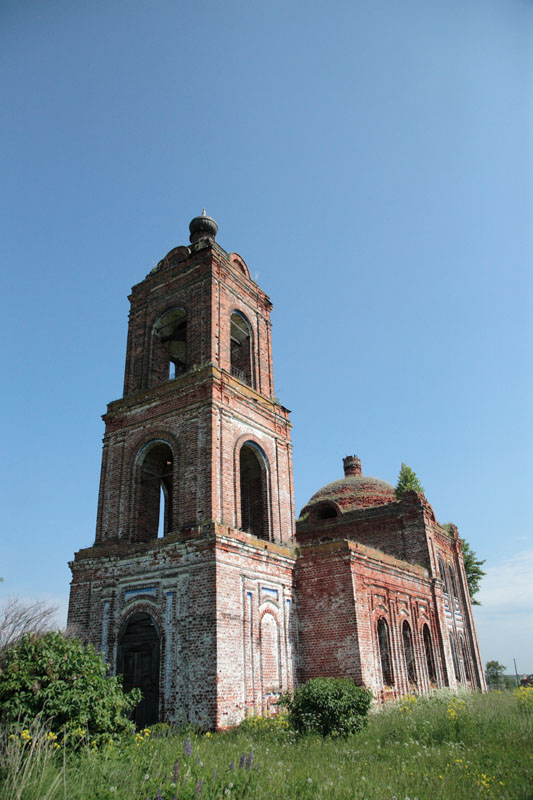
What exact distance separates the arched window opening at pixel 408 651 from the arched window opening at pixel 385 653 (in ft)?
4.99

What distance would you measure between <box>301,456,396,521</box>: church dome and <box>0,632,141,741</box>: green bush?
1720 cm

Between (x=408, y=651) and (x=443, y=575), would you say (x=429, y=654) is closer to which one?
(x=408, y=651)

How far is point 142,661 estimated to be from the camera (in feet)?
42.8

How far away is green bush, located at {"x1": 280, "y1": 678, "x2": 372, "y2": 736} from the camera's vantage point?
1052 centimetres

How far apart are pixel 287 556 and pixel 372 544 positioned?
8.96 meters

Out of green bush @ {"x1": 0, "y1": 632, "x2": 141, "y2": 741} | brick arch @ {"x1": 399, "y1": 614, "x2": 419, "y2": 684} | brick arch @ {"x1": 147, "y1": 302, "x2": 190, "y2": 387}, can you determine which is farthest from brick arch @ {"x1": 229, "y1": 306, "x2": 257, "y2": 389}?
green bush @ {"x1": 0, "y1": 632, "x2": 141, "y2": 741}

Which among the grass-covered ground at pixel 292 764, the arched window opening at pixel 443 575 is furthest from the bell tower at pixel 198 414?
the arched window opening at pixel 443 575

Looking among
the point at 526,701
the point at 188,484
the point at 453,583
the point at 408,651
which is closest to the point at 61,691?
the point at 188,484

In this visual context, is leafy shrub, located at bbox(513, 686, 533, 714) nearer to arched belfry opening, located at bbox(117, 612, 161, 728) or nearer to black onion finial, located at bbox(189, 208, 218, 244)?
arched belfry opening, located at bbox(117, 612, 161, 728)

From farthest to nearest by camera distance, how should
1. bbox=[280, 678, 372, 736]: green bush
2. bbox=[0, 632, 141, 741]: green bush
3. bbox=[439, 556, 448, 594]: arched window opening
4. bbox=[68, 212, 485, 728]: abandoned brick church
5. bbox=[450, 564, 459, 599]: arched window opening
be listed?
bbox=[450, 564, 459, 599]: arched window opening < bbox=[439, 556, 448, 594]: arched window opening < bbox=[68, 212, 485, 728]: abandoned brick church < bbox=[280, 678, 372, 736]: green bush < bbox=[0, 632, 141, 741]: green bush

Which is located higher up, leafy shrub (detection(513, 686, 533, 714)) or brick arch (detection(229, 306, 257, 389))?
brick arch (detection(229, 306, 257, 389))

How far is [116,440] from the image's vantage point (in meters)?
16.2

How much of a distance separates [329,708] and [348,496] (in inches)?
603

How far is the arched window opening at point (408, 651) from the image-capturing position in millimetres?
16969
